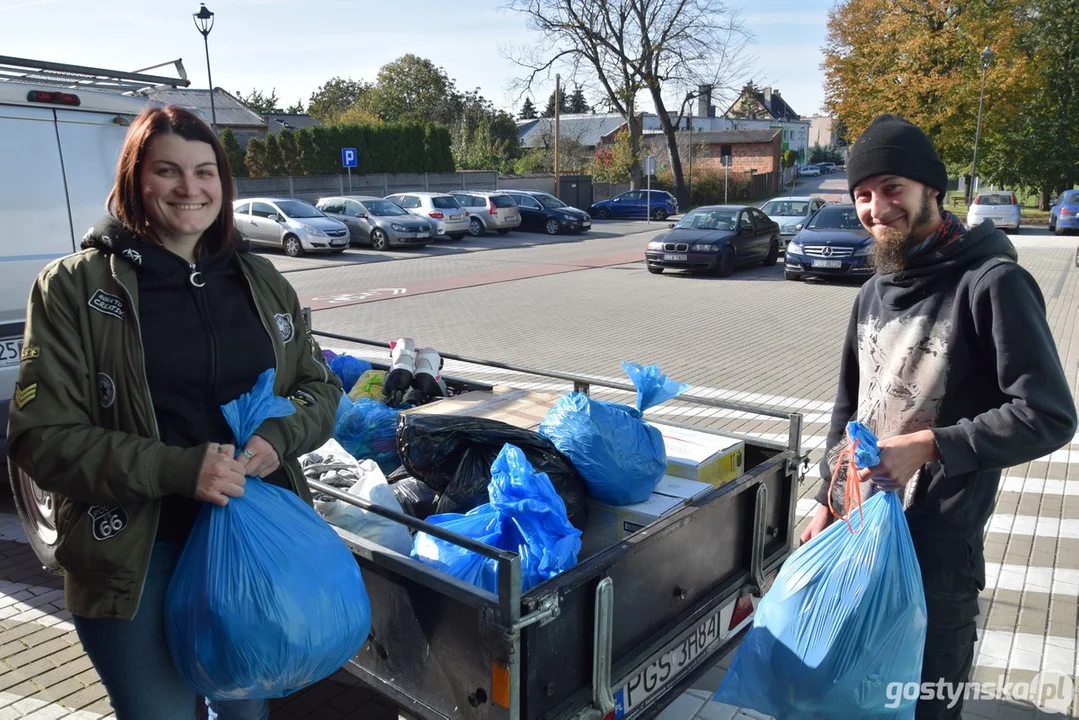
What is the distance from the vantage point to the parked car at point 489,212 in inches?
1076

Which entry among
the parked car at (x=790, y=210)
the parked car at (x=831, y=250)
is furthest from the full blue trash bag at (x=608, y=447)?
the parked car at (x=790, y=210)

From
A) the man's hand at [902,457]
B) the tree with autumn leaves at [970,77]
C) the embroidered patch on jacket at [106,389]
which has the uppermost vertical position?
the tree with autumn leaves at [970,77]

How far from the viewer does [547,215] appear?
94.0 ft

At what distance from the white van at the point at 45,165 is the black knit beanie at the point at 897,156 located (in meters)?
4.14

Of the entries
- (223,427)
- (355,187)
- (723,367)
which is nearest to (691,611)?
(223,427)

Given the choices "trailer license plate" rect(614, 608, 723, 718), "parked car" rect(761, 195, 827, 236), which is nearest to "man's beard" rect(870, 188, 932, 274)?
"trailer license plate" rect(614, 608, 723, 718)

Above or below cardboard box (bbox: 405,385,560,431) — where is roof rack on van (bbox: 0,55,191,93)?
above

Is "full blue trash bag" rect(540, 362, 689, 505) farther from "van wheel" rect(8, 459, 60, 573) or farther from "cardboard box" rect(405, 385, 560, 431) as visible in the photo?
"van wheel" rect(8, 459, 60, 573)

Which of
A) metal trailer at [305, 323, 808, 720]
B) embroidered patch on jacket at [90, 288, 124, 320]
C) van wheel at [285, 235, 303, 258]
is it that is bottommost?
van wheel at [285, 235, 303, 258]

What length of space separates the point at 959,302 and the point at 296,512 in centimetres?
175

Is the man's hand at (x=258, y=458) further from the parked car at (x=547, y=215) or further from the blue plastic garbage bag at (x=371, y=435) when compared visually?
the parked car at (x=547, y=215)

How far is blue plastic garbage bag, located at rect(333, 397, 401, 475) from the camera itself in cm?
330

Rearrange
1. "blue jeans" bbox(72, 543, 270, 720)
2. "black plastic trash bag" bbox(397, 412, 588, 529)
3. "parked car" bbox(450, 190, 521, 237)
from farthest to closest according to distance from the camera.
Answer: "parked car" bbox(450, 190, 521, 237) → "black plastic trash bag" bbox(397, 412, 588, 529) → "blue jeans" bbox(72, 543, 270, 720)

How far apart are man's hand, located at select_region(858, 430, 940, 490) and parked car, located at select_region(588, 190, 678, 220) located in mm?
34682
